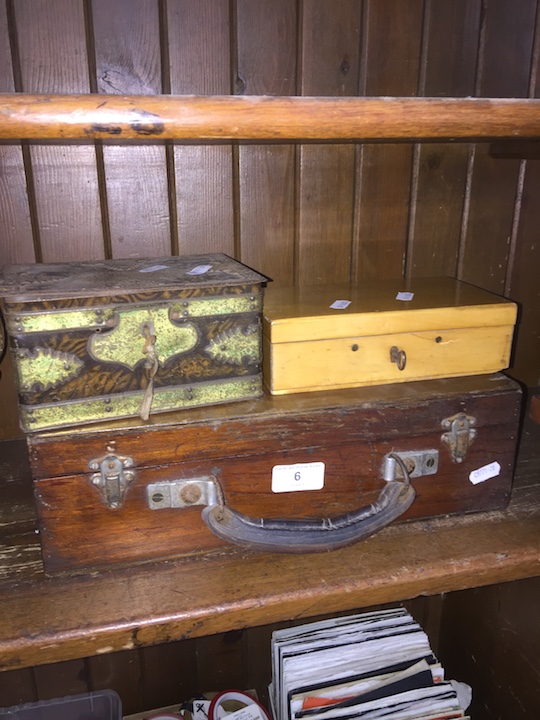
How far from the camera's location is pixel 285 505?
0.80 m

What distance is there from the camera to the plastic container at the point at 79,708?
111 centimetres

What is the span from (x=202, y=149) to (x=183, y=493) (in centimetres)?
55

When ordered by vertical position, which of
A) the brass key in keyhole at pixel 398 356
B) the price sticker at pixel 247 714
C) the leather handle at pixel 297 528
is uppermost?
the brass key in keyhole at pixel 398 356

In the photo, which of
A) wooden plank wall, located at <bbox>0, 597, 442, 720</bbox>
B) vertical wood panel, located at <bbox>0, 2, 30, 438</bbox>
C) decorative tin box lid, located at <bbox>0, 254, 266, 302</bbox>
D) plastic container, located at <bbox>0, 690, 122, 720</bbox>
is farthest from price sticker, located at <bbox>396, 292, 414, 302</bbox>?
plastic container, located at <bbox>0, 690, 122, 720</bbox>

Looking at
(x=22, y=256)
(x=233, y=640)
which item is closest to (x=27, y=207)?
(x=22, y=256)

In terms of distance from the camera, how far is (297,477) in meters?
0.79

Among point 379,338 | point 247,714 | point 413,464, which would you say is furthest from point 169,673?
point 379,338

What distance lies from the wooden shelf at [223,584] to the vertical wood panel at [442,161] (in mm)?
499

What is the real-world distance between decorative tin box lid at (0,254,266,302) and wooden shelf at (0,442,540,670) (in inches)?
13.2

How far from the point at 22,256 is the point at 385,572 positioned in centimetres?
70

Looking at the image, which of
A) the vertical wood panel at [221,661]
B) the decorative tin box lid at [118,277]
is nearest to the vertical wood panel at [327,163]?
the decorative tin box lid at [118,277]

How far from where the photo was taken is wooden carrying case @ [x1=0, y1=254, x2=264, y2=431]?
688 millimetres

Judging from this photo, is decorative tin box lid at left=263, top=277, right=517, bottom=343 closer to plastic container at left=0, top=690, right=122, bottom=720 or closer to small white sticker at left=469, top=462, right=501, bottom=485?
small white sticker at left=469, top=462, right=501, bottom=485

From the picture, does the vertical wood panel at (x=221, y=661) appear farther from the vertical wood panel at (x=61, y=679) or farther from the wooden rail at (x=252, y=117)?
the wooden rail at (x=252, y=117)
